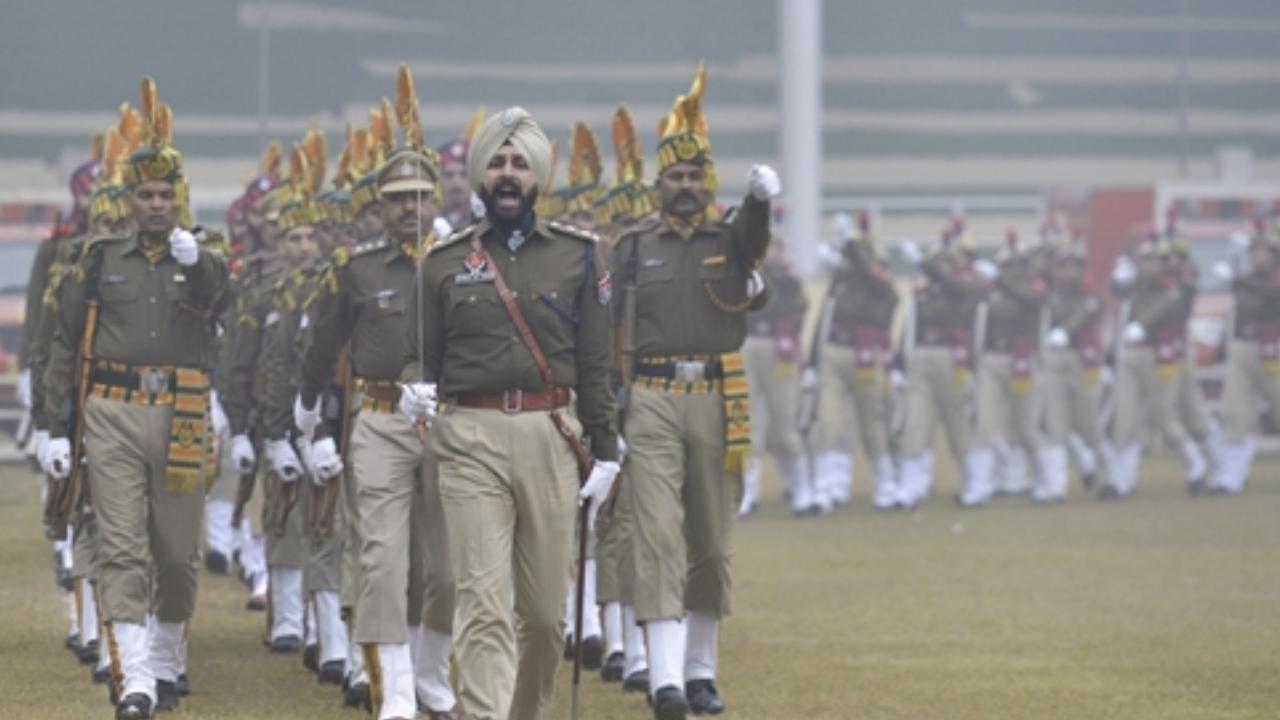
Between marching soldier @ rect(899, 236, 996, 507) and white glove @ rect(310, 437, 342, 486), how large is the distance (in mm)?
12416

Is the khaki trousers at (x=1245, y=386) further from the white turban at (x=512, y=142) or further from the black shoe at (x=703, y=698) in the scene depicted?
the white turban at (x=512, y=142)

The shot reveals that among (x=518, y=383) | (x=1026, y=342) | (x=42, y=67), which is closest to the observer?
(x=518, y=383)

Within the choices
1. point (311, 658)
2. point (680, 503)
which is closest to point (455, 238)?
point (680, 503)

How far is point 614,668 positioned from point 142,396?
2.63 meters

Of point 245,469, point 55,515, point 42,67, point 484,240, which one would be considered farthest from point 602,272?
point 42,67

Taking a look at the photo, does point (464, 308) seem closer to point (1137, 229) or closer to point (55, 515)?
point (55, 515)

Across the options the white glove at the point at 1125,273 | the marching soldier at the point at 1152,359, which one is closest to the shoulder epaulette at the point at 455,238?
the marching soldier at the point at 1152,359

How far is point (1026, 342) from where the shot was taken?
78.8ft

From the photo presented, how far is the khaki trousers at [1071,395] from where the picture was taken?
963 inches

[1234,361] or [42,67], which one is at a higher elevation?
[42,67]

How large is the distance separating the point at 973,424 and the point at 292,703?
13.4 metres

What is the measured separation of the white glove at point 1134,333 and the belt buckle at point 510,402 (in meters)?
16.1

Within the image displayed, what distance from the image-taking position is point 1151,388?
81.4 ft

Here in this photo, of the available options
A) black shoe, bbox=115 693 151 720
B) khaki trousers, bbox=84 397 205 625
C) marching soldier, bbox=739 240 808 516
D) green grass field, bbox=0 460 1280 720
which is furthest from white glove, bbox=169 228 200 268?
marching soldier, bbox=739 240 808 516
